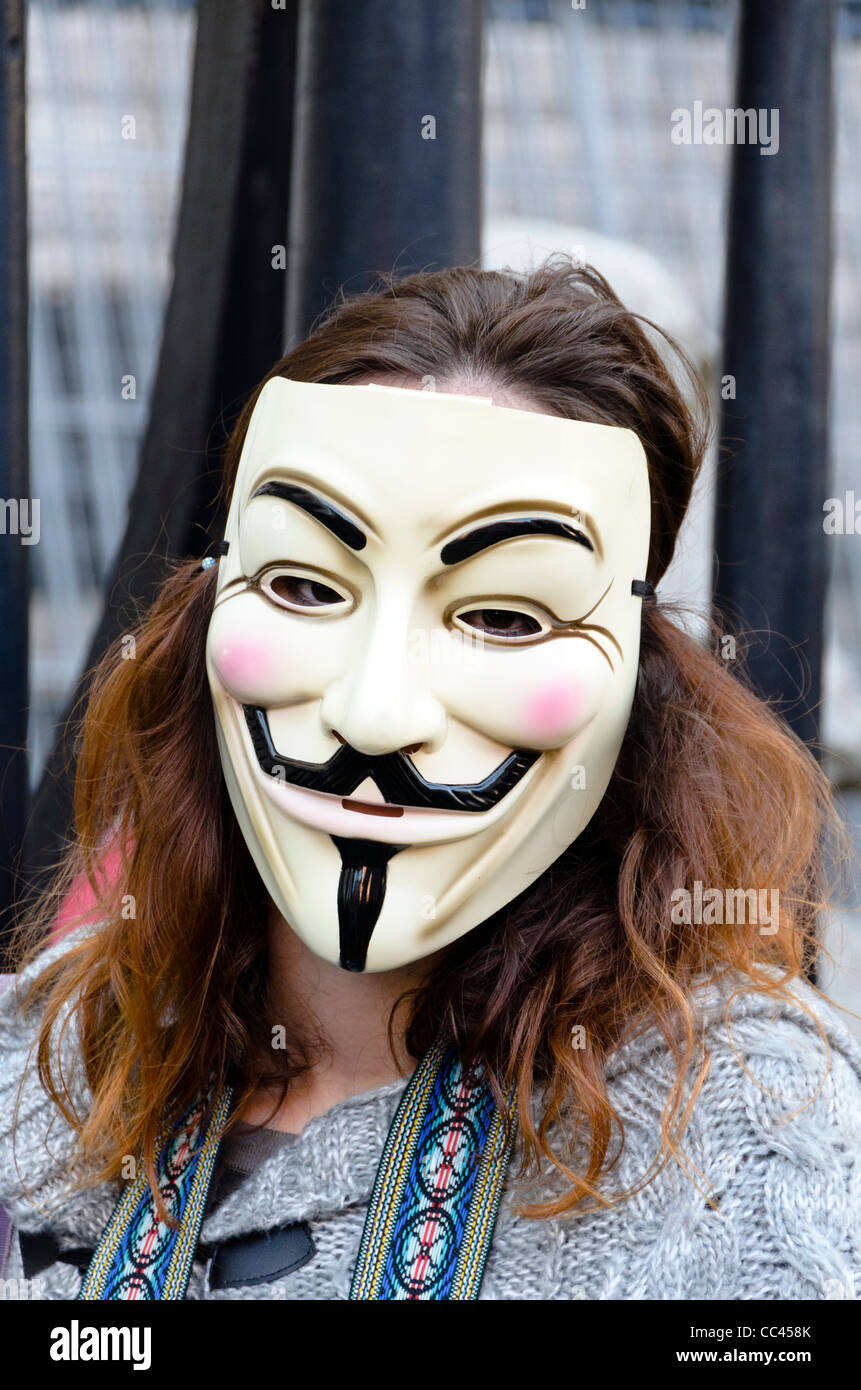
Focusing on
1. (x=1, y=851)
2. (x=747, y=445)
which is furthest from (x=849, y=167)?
(x=1, y=851)

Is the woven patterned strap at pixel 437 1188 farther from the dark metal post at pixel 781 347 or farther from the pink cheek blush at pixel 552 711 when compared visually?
the dark metal post at pixel 781 347

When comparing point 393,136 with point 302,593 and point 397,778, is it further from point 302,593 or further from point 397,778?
point 397,778

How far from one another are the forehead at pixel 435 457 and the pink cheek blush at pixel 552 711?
0.57ft

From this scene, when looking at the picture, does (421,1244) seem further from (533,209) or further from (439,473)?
(533,209)

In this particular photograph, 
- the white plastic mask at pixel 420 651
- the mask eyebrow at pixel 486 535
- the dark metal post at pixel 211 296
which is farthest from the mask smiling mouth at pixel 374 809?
the dark metal post at pixel 211 296

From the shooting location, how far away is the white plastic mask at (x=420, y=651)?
1.27 m

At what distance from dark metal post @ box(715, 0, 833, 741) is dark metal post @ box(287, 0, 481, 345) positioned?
1.78ft

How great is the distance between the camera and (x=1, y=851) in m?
2.04

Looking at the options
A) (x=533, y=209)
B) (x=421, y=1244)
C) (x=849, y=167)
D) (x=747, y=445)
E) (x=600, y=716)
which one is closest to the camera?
(x=421, y=1244)

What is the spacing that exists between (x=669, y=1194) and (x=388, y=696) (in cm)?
52

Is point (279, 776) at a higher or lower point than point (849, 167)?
lower

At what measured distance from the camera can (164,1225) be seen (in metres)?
1.31

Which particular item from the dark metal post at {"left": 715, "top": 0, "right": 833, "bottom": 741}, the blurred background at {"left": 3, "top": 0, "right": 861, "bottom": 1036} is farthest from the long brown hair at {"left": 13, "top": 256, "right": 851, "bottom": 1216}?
the blurred background at {"left": 3, "top": 0, "right": 861, "bottom": 1036}

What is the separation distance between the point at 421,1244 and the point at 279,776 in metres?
0.45
